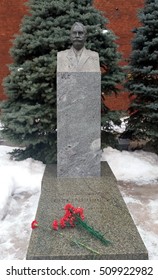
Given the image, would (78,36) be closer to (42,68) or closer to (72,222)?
(42,68)

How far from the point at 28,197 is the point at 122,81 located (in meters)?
2.77

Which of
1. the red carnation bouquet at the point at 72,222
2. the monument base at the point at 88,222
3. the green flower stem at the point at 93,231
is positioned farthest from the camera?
the red carnation bouquet at the point at 72,222

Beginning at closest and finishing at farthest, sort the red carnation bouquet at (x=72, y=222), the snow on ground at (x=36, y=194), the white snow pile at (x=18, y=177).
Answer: the red carnation bouquet at (x=72, y=222), the snow on ground at (x=36, y=194), the white snow pile at (x=18, y=177)

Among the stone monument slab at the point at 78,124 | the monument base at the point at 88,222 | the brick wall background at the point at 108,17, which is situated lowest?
the monument base at the point at 88,222

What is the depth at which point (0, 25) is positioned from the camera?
1009 centimetres

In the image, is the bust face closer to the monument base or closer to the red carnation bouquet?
the monument base

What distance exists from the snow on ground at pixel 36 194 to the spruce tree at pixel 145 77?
0.56 metres

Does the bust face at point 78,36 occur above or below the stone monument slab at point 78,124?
above

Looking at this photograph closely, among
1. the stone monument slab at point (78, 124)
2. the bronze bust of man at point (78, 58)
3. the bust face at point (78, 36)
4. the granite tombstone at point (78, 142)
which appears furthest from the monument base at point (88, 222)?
the bust face at point (78, 36)

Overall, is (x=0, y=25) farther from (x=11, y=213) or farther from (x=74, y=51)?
(x=11, y=213)

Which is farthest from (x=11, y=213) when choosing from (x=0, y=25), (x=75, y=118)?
(x=0, y=25)

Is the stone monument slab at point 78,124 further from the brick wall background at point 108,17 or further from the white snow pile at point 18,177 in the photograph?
the brick wall background at point 108,17

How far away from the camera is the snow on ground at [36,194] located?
3.57m

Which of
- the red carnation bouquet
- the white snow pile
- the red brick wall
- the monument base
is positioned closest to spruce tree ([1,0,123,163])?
the white snow pile
